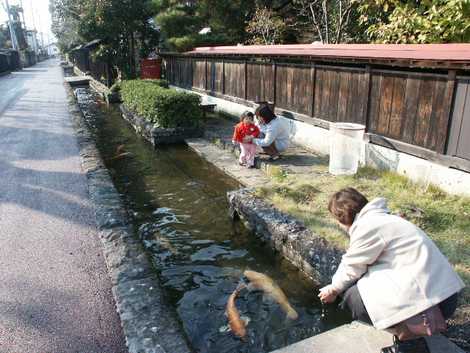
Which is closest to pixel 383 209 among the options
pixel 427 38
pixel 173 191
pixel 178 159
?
pixel 173 191

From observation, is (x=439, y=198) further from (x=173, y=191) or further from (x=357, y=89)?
(x=173, y=191)

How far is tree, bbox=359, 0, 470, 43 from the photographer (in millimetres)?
9289

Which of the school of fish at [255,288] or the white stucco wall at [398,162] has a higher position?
the white stucco wall at [398,162]

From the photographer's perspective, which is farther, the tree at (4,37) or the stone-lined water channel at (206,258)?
the tree at (4,37)

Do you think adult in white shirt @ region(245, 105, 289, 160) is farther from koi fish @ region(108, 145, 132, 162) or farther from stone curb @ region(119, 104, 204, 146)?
koi fish @ region(108, 145, 132, 162)

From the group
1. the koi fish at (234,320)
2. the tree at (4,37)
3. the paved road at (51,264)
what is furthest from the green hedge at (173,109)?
the tree at (4,37)

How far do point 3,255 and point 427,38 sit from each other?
10.4m

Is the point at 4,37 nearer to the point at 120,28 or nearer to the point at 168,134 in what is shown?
the point at 120,28

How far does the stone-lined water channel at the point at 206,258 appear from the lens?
166 inches

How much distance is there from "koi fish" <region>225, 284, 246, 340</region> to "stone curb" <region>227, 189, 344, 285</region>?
1.02 m

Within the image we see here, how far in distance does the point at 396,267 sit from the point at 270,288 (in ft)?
7.07

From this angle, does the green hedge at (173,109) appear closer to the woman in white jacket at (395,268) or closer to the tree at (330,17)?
the tree at (330,17)

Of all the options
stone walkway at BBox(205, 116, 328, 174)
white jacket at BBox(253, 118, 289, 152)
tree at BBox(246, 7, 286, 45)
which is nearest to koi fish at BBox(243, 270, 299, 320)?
stone walkway at BBox(205, 116, 328, 174)

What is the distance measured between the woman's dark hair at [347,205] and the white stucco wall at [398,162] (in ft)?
12.8
